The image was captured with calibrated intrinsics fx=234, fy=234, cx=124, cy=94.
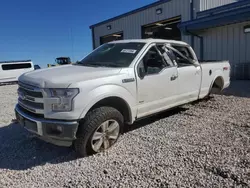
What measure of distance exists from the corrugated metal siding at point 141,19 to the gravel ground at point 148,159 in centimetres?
1052

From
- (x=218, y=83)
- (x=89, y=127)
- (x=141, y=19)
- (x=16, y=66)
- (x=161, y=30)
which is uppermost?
(x=141, y=19)

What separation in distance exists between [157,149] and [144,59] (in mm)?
1615

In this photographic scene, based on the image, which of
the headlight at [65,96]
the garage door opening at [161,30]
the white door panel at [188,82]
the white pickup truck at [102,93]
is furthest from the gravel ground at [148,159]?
the garage door opening at [161,30]

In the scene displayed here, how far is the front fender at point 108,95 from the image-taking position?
327cm

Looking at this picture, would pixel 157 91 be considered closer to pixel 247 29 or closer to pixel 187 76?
pixel 187 76

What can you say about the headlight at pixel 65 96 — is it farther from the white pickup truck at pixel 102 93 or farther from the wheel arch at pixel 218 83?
the wheel arch at pixel 218 83

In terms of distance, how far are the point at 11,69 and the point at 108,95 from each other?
61.7 feet

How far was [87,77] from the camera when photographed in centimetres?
338

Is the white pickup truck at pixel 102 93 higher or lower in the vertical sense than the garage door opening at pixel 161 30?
lower

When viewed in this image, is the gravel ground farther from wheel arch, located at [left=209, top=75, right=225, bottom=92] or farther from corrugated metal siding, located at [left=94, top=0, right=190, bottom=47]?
corrugated metal siding, located at [left=94, top=0, right=190, bottom=47]

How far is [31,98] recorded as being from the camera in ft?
11.1

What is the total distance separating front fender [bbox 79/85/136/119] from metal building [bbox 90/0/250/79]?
28.5 ft

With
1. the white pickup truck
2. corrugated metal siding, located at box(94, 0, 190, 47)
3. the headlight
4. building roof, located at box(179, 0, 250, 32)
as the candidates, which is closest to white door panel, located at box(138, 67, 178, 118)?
the white pickup truck

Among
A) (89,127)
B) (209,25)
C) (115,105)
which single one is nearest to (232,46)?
(209,25)
